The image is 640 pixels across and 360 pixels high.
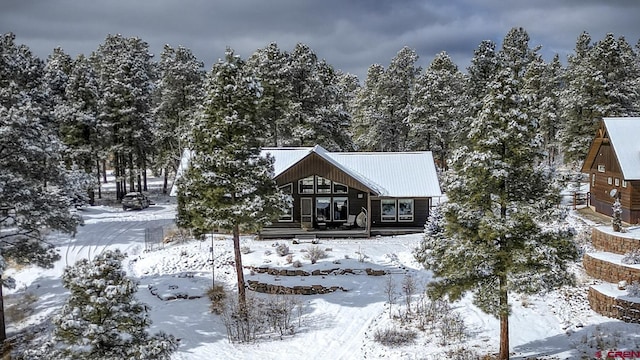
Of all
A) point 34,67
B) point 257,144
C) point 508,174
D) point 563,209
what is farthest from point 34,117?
point 34,67

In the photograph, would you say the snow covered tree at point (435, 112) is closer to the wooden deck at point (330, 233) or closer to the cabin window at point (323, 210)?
the wooden deck at point (330, 233)

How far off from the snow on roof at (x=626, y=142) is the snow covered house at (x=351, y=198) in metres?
10.5

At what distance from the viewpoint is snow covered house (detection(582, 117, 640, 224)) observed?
1062 inches

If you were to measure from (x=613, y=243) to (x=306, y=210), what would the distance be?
18.2 meters

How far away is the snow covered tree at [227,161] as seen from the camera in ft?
63.7

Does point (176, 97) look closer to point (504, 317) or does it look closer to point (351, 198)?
point (351, 198)

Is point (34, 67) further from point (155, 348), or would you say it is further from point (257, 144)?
point (155, 348)

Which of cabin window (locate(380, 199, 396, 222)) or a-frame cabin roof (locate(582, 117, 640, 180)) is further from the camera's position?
cabin window (locate(380, 199, 396, 222))

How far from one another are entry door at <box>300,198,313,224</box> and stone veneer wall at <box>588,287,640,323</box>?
60.7 ft

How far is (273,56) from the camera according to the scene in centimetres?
4275

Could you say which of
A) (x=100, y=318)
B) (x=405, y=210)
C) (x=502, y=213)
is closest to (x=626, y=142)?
(x=405, y=210)

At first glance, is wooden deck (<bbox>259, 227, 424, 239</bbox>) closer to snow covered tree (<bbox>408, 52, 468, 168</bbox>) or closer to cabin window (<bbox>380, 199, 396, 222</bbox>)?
cabin window (<bbox>380, 199, 396, 222</bbox>)

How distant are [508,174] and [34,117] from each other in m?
16.9

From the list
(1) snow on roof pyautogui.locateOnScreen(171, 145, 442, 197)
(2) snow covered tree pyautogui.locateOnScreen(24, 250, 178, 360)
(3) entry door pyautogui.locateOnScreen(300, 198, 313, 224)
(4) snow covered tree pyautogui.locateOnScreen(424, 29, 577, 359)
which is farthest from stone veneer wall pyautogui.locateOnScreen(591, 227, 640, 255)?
(2) snow covered tree pyautogui.locateOnScreen(24, 250, 178, 360)
